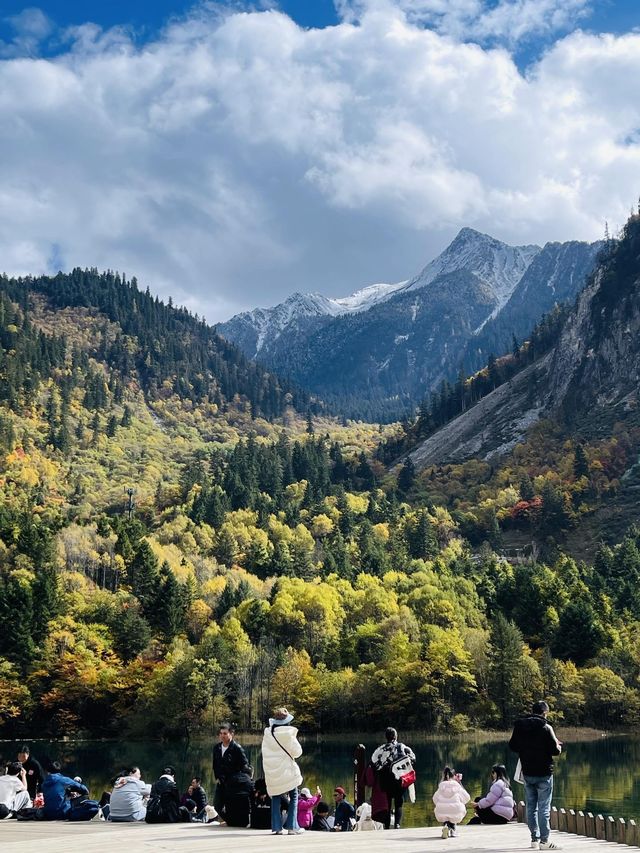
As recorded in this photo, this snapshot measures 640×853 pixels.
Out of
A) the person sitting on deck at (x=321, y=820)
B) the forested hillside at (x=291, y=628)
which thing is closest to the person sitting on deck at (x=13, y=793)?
the person sitting on deck at (x=321, y=820)

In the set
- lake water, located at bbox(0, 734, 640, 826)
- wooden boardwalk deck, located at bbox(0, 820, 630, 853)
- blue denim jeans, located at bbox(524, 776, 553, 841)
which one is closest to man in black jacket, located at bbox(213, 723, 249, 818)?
wooden boardwalk deck, located at bbox(0, 820, 630, 853)

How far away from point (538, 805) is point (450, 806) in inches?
141

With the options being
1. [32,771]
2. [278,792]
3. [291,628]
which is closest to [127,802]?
[32,771]

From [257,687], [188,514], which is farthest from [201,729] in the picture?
[188,514]

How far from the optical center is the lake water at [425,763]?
177 ft

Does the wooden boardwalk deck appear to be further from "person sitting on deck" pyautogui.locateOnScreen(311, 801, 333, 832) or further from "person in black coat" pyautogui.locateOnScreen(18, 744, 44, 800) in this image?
"person sitting on deck" pyautogui.locateOnScreen(311, 801, 333, 832)

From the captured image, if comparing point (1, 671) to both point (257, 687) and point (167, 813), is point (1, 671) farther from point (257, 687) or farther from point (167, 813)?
point (167, 813)

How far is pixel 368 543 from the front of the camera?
496 feet

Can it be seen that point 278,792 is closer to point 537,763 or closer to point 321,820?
point 537,763

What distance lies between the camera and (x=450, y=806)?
73.0 feet

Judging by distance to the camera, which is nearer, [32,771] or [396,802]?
[396,802]

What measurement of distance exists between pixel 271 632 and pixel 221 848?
10027 centimetres

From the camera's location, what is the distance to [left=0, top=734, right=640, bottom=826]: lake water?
53.9 metres

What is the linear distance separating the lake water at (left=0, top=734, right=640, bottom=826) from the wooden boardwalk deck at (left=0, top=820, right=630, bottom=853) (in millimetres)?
25115
